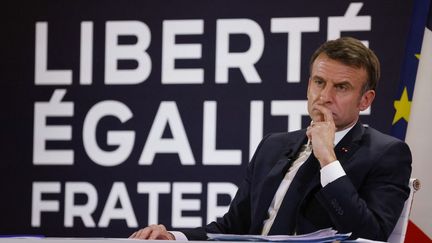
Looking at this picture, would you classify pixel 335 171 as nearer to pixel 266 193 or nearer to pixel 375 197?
pixel 375 197

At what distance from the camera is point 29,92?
4.82 m

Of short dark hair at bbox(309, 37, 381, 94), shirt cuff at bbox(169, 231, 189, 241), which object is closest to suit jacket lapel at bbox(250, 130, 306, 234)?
shirt cuff at bbox(169, 231, 189, 241)

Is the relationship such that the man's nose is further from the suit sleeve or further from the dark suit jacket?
the suit sleeve

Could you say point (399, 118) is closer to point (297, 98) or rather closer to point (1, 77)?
point (297, 98)

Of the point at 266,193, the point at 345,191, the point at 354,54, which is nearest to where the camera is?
the point at 345,191

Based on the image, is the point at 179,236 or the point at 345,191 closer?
the point at 345,191

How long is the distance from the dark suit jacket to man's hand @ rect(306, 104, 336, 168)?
99mm

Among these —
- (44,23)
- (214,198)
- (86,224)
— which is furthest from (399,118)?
(44,23)

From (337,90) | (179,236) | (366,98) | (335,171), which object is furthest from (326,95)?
(179,236)

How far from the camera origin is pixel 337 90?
2.52 meters

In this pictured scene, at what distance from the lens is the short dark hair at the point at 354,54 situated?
2461 mm

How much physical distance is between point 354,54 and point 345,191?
1.66 feet

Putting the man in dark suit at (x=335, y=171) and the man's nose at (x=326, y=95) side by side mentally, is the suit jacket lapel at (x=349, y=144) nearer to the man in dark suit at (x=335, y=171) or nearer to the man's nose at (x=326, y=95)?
the man in dark suit at (x=335, y=171)

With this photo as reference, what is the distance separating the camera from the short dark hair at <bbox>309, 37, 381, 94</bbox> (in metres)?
2.46
